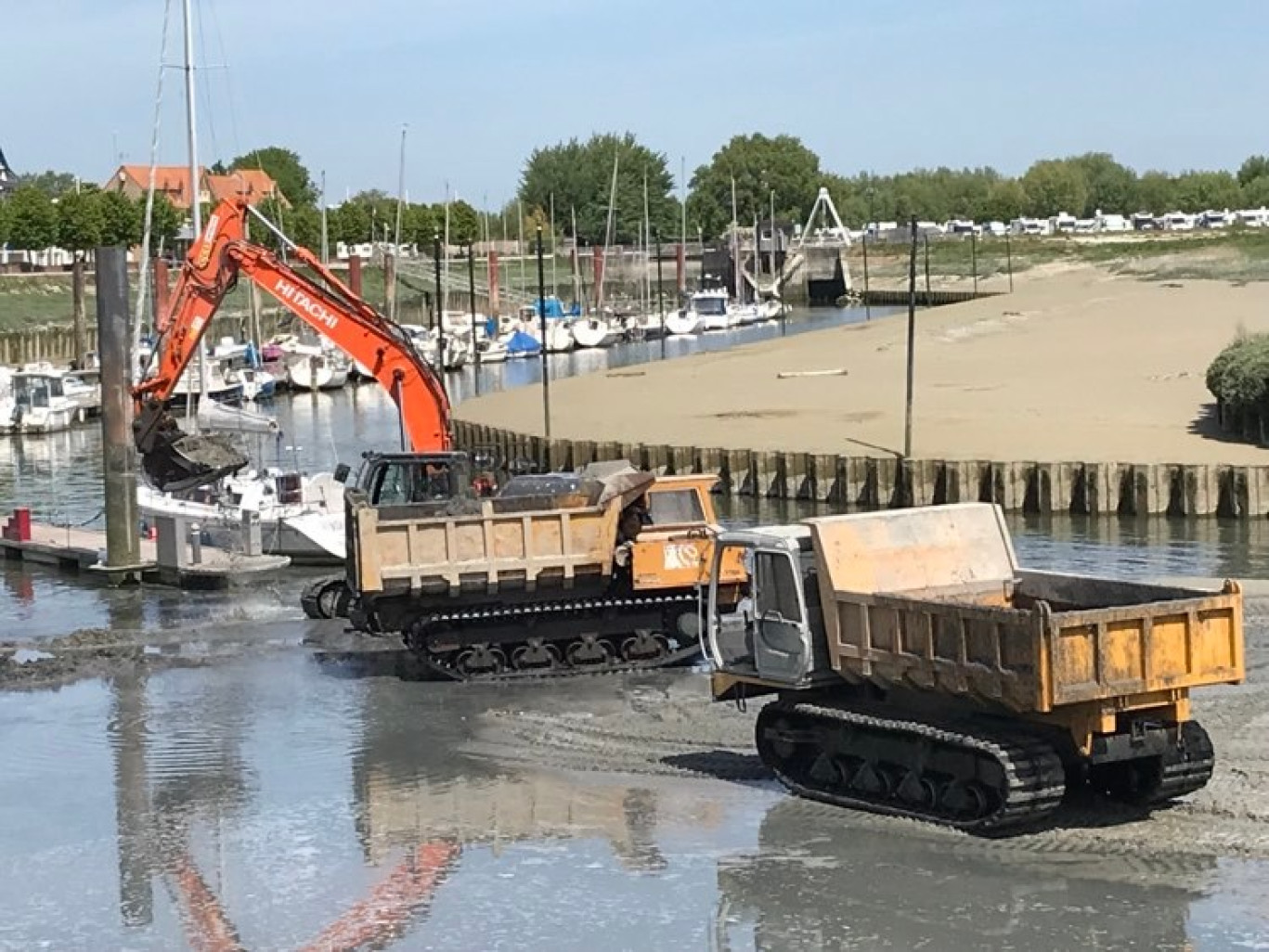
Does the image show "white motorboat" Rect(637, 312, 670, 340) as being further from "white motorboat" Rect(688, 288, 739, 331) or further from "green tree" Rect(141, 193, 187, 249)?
"green tree" Rect(141, 193, 187, 249)

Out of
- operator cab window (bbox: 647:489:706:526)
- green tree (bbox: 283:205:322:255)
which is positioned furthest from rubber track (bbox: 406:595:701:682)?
green tree (bbox: 283:205:322:255)

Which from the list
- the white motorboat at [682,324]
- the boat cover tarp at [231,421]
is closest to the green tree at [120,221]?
the white motorboat at [682,324]

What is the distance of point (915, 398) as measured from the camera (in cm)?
5475

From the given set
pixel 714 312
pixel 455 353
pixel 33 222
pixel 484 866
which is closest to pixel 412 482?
pixel 484 866

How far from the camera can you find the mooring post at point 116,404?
33.3m

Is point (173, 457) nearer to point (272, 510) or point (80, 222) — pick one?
point (272, 510)

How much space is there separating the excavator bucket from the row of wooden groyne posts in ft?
16.9

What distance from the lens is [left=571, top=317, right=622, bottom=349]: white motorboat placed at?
104562mm

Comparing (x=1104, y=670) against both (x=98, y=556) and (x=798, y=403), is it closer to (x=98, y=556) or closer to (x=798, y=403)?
(x=98, y=556)

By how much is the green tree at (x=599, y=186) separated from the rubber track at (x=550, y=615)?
15122 centimetres

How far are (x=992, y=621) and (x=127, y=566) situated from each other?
836 inches

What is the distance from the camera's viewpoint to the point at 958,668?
16.0m

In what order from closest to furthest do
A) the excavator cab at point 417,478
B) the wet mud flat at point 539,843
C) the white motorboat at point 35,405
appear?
1. the wet mud flat at point 539,843
2. the excavator cab at point 417,478
3. the white motorboat at point 35,405

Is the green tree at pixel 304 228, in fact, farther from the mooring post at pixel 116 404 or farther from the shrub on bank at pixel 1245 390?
the mooring post at pixel 116 404
